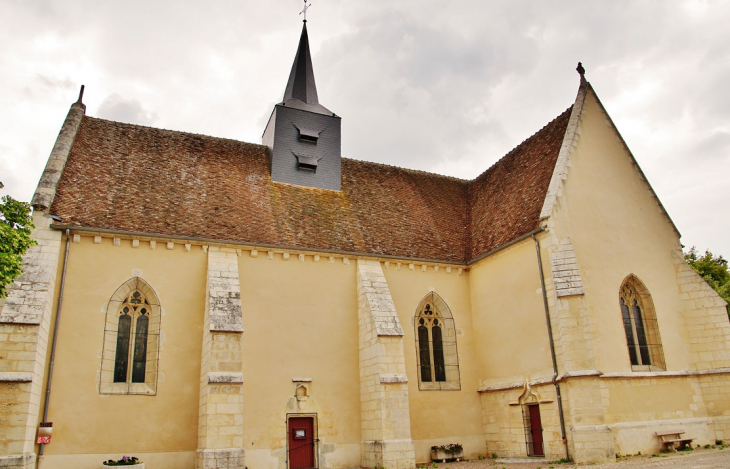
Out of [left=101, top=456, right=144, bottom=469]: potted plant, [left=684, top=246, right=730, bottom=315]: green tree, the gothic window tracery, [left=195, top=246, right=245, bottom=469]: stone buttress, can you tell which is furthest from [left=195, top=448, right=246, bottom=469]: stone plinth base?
[left=684, top=246, right=730, bottom=315]: green tree

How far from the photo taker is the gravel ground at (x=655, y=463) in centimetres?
1076

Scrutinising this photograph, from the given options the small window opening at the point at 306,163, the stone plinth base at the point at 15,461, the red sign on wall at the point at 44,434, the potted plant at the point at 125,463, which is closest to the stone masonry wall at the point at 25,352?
the stone plinth base at the point at 15,461

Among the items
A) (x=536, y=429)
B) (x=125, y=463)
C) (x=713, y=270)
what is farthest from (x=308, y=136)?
(x=713, y=270)

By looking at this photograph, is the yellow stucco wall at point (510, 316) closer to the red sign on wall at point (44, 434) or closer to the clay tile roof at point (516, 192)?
the clay tile roof at point (516, 192)

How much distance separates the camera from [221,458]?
39.2 feet

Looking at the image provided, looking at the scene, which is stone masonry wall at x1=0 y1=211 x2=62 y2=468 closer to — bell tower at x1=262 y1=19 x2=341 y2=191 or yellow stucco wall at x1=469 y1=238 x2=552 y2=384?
bell tower at x1=262 y1=19 x2=341 y2=191

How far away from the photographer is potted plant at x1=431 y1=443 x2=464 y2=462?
50.1 feet

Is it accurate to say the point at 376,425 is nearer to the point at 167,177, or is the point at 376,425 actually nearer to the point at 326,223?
the point at 326,223

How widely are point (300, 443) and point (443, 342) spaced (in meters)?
5.48

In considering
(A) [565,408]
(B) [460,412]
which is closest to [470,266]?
(B) [460,412]

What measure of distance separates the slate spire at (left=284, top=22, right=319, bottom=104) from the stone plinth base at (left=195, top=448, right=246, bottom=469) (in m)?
13.2

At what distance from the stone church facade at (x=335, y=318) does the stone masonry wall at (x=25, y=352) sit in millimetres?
42

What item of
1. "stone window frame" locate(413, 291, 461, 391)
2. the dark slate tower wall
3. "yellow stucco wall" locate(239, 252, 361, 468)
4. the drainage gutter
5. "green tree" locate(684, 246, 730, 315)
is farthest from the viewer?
"green tree" locate(684, 246, 730, 315)

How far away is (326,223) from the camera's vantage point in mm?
17219
